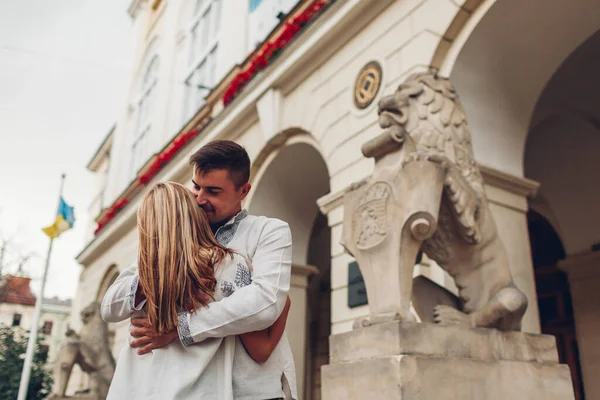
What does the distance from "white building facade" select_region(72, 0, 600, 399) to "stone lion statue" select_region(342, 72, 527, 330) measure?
1813 mm

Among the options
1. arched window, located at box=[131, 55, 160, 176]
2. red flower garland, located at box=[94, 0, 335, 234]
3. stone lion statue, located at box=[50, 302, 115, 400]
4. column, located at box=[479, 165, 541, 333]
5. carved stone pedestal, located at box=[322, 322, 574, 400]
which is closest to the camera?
carved stone pedestal, located at box=[322, 322, 574, 400]

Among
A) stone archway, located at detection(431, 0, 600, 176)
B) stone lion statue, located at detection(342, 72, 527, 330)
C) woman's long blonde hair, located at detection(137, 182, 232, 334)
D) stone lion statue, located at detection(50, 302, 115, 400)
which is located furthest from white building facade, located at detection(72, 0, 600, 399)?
woman's long blonde hair, located at detection(137, 182, 232, 334)

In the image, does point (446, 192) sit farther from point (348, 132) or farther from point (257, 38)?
point (257, 38)

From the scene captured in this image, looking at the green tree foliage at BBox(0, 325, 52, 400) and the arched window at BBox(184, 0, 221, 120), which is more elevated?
the arched window at BBox(184, 0, 221, 120)

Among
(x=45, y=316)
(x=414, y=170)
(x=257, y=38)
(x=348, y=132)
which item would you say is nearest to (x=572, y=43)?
(x=348, y=132)

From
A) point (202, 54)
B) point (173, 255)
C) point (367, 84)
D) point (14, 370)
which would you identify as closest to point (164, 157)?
point (202, 54)

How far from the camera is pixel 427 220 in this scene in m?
3.08

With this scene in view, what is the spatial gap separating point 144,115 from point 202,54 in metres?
4.69

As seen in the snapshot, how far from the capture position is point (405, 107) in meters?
3.60

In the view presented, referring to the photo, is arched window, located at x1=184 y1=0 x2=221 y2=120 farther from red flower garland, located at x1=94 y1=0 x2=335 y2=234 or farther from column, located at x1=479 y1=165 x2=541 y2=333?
column, located at x1=479 y1=165 x2=541 y2=333

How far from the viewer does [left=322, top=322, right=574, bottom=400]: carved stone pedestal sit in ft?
8.98

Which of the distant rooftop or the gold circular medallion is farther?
the distant rooftop

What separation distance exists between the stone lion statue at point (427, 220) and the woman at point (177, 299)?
1.60m

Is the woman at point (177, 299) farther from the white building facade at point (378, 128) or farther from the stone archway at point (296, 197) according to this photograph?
the stone archway at point (296, 197)
